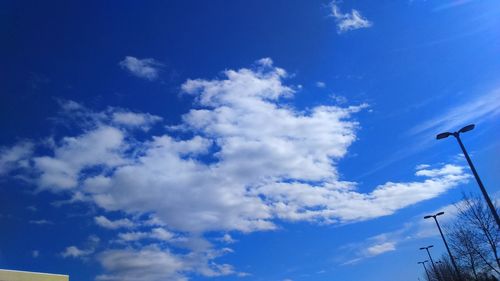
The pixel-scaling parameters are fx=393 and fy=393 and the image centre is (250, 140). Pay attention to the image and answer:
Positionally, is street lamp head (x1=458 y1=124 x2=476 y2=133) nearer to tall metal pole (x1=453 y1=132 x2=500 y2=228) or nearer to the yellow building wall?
tall metal pole (x1=453 y1=132 x2=500 y2=228)

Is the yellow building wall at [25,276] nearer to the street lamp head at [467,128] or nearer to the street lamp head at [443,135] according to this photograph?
the street lamp head at [443,135]

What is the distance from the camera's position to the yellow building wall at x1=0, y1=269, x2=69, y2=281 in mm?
24406

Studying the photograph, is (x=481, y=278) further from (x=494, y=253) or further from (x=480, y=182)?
(x=480, y=182)

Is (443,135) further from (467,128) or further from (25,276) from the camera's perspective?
(25,276)

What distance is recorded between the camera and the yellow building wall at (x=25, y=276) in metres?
24.4

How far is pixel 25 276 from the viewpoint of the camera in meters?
25.8

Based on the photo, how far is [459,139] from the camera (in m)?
24.0

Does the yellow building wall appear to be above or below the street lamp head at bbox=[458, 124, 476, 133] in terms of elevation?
below

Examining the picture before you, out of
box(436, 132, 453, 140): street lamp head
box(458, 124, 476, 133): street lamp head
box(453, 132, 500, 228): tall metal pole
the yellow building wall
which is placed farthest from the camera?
the yellow building wall

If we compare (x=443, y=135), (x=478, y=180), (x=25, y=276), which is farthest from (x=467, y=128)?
(x=25, y=276)

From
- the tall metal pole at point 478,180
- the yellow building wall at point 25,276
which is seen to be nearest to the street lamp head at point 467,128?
the tall metal pole at point 478,180

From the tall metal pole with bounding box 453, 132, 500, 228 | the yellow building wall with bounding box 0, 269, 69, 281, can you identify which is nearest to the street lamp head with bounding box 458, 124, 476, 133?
the tall metal pole with bounding box 453, 132, 500, 228

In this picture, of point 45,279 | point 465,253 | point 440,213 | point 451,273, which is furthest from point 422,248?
point 45,279

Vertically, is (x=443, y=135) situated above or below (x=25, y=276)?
above
